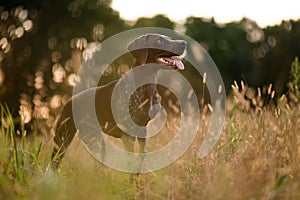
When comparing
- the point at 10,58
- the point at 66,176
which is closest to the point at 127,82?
the point at 66,176

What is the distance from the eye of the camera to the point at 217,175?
Result: 4.38 metres

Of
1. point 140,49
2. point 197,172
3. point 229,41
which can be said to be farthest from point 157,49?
point 229,41

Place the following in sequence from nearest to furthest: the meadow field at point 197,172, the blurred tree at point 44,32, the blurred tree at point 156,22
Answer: the meadow field at point 197,172, the blurred tree at point 44,32, the blurred tree at point 156,22

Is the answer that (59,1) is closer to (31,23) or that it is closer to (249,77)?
(31,23)

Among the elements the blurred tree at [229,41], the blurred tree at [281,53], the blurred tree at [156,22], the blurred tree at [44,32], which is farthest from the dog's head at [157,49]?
the blurred tree at [229,41]

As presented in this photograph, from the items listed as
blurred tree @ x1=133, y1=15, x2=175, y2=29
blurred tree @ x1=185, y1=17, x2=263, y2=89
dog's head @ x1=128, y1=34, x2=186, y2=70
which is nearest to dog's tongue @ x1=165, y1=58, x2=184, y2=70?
Answer: dog's head @ x1=128, y1=34, x2=186, y2=70

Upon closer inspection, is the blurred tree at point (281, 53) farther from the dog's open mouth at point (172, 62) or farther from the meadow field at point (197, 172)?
the meadow field at point (197, 172)

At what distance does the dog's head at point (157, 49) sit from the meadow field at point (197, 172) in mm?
796

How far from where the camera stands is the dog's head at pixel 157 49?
6152 millimetres

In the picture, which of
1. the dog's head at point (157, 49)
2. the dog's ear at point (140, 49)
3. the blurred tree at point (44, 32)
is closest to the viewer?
the dog's head at point (157, 49)

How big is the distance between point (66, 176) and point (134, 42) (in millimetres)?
1854

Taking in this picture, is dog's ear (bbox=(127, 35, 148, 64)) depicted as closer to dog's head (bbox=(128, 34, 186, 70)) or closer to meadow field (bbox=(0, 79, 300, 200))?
dog's head (bbox=(128, 34, 186, 70))

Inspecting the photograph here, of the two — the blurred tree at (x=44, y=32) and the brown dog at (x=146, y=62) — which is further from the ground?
the brown dog at (x=146, y=62)

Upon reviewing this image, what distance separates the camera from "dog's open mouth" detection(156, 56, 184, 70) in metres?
6.04
